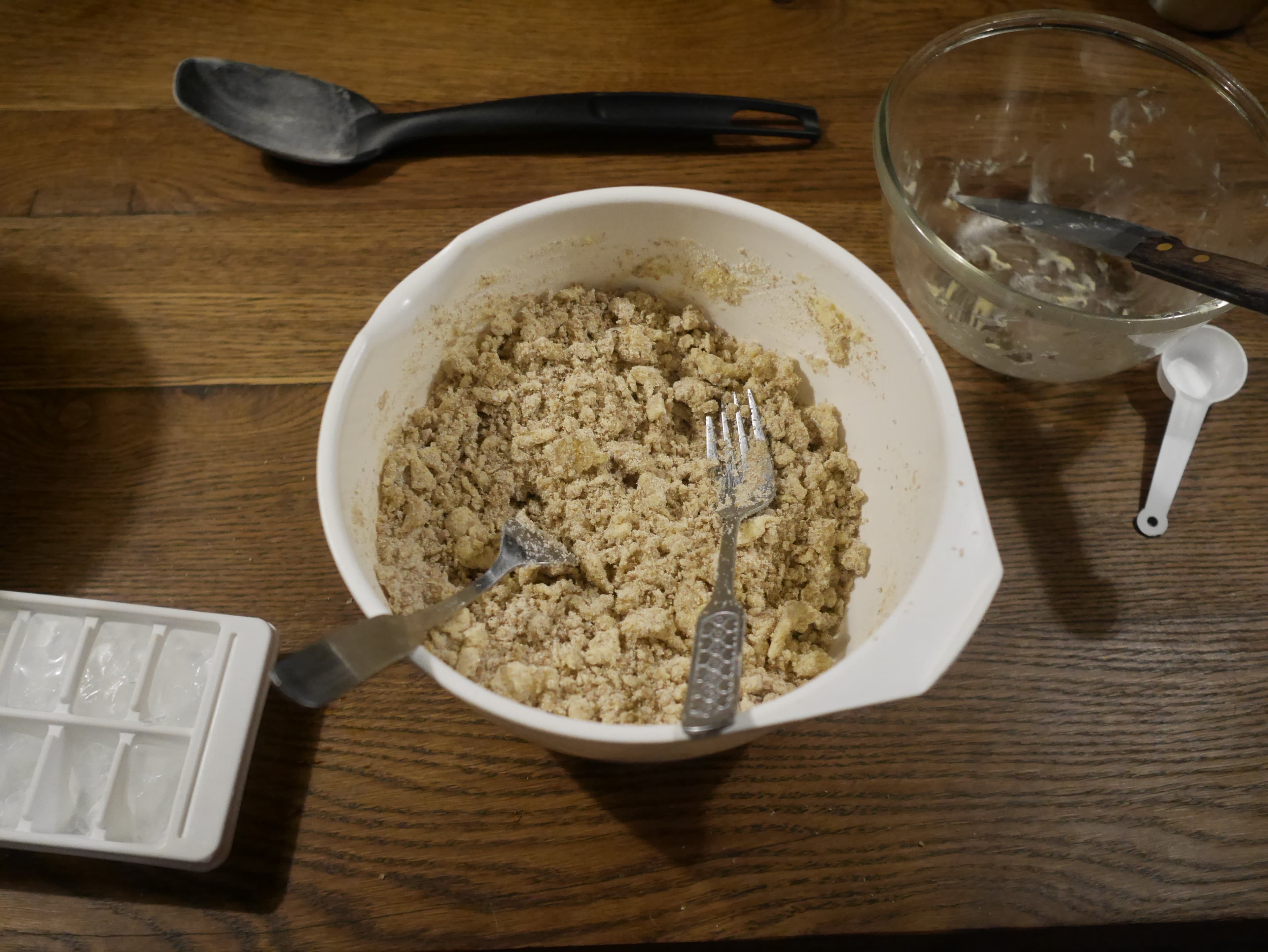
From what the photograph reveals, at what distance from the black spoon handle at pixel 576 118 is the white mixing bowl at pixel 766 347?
Answer: 0.30 meters

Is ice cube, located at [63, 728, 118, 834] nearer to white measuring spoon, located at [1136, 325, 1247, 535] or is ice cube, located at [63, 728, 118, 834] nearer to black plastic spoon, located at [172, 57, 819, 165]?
black plastic spoon, located at [172, 57, 819, 165]

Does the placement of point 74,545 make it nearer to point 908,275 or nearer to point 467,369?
point 467,369

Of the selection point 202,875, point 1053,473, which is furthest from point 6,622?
point 1053,473

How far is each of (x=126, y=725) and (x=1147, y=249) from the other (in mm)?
1006

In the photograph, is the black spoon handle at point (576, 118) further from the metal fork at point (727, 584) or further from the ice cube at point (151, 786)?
the ice cube at point (151, 786)

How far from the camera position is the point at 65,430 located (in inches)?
34.0

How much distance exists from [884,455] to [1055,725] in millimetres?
307

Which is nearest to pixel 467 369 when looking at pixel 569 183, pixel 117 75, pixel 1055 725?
pixel 569 183

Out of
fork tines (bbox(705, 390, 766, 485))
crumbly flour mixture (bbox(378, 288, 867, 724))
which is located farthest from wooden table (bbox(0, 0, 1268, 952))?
fork tines (bbox(705, 390, 766, 485))

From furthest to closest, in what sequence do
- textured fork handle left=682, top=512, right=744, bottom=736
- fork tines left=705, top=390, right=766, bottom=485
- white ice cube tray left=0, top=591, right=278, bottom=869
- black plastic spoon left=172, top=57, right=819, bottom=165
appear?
black plastic spoon left=172, top=57, right=819, bottom=165 < fork tines left=705, top=390, right=766, bottom=485 < white ice cube tray left=0, top=591, right=278, bottom=869 < textured fork handle left=682, top=512, right=744, bottom=736

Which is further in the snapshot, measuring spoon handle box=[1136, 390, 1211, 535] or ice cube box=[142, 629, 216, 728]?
measuring spoon handle box=[1136, 390, 1211, 535]

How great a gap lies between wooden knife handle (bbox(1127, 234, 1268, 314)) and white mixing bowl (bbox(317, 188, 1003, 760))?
24 centimetres

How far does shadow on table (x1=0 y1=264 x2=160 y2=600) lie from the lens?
2.62 ft

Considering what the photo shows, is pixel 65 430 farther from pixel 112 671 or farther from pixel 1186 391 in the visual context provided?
pixel 1186 391
